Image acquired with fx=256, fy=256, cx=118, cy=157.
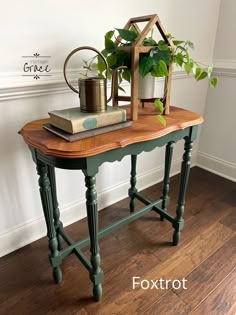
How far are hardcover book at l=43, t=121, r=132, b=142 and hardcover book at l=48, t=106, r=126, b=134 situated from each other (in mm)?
12

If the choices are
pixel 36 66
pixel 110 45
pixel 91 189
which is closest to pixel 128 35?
pixel 110 45

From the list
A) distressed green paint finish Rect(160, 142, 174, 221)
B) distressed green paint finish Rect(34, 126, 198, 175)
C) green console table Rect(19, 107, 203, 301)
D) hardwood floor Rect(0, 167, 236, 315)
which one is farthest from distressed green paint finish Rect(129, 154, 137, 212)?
distressed green paint finish Rect(34, 126, 198, 175)

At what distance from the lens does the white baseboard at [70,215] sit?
55.5 inches

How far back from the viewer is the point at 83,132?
94 cm

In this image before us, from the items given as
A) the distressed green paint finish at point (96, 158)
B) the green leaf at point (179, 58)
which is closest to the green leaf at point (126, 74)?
the green leaf at point (179, 58)

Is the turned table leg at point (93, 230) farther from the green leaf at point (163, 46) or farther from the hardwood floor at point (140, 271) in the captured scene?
the green leaf at point (163, 46)

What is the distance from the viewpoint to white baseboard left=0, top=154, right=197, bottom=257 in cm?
141

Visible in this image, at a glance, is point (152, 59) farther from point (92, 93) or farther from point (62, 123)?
point (62, 123)

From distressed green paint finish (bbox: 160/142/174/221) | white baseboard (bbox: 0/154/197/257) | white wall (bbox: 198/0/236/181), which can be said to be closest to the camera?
white baseboard (bbox: 0/154/197/257)

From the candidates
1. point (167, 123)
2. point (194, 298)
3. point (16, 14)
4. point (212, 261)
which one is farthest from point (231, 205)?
point (16, 14)

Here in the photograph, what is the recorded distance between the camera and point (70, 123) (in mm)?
903

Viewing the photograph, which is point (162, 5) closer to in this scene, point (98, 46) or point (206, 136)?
point (98, 46)

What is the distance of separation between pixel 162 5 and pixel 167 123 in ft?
2.95

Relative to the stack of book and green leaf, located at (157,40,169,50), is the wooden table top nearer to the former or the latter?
the stack of book
